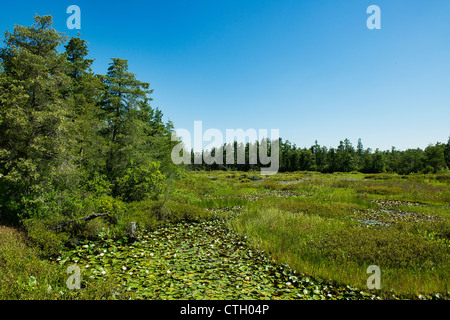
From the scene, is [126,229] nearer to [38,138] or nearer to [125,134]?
[38,138]

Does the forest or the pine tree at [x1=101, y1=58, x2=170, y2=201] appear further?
the pine tree at [x1=101, y1=58, x2=170, y2=201]

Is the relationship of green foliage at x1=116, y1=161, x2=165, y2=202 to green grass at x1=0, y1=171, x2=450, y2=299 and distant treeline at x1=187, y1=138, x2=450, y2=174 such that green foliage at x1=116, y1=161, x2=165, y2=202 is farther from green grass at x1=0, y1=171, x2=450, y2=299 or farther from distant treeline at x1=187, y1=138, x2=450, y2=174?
distant treeline at x1=187, y1=138, x2=450, y2=174

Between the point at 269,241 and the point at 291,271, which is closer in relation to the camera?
the point at 291,271

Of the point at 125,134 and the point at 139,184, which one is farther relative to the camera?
the point at 125,134

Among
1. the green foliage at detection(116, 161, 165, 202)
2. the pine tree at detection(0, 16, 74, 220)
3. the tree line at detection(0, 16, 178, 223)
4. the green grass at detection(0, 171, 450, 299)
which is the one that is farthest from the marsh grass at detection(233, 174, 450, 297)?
the pine tree at detection(0, 16, 74, 220)

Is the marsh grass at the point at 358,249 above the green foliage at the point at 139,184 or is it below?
below

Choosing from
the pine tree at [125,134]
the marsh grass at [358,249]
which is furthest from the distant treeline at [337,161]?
the marsh grass at [358,249]

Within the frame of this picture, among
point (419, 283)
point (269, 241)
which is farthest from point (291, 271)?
point (419, 283)

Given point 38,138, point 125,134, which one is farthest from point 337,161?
point 38,138

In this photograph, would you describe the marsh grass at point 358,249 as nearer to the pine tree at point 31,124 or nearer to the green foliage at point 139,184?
the green foliage at point 139,184

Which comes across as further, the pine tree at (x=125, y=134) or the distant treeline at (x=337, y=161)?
the distant treeline at (x=337, y=161)

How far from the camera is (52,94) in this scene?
10.0 metres
